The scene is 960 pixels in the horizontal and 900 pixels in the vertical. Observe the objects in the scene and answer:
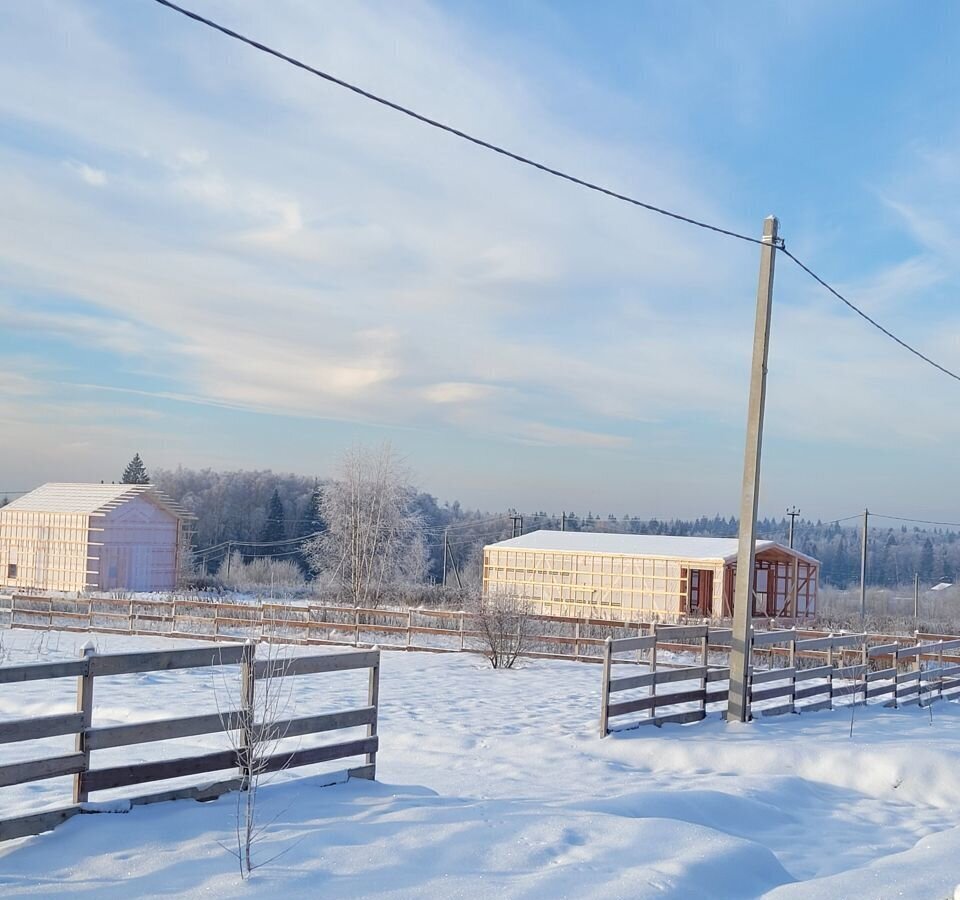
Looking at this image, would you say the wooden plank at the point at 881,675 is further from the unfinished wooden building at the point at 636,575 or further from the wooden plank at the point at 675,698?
the unfinished wooden building at the point at 636,575

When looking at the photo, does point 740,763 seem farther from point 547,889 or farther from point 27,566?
point 27,566

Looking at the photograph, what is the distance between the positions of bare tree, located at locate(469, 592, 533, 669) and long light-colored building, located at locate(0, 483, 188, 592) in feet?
77.4

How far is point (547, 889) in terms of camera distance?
4.88 m

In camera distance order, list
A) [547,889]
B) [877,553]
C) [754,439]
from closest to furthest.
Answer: [547,889] → [754,439] → [877,553]

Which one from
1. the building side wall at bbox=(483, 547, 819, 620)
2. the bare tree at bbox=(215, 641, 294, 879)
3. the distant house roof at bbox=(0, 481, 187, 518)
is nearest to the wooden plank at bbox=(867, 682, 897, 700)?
the bare tree at bbox=(215, 641, 294, 879)

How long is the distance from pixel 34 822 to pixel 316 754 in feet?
6.42

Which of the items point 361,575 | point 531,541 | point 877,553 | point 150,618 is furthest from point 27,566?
point 877,553

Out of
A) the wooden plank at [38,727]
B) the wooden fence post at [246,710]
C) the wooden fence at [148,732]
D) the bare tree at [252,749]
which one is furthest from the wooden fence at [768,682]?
the wooden plank at [38,727]

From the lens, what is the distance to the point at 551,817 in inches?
242

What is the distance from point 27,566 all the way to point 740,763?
37738 mm

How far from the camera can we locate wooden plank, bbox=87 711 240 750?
18.2 feet

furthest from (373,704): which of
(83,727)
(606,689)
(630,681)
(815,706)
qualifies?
(815,706)

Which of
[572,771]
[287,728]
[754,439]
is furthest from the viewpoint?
[754,439]

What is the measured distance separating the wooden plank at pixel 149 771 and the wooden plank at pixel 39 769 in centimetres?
11
